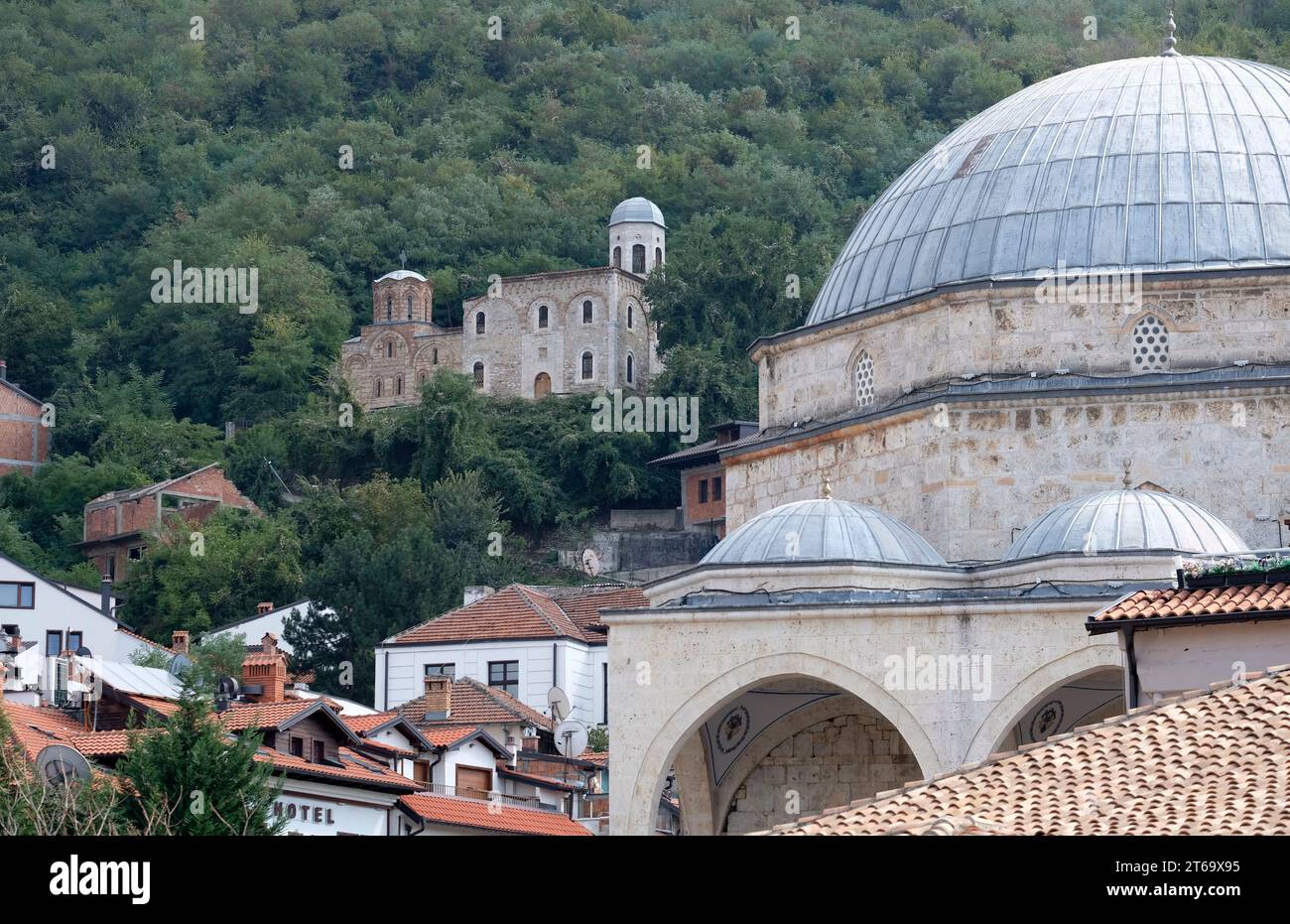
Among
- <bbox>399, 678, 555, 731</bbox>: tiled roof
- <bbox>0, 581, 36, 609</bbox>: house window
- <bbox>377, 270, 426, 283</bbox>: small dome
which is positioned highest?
<bbox>377, 270, 426, 283</bbox>: small dome

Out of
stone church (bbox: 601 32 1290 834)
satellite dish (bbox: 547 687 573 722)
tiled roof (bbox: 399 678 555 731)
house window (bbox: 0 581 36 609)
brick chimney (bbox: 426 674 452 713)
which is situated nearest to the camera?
stone church (bbox: 601 32 1290 834)

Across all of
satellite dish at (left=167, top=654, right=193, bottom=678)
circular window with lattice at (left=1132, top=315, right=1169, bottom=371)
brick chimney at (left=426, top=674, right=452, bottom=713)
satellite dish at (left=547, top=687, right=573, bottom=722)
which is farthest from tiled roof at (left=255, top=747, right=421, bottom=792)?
satellite dish at (left=547, top=687, right=573, bottom=722)

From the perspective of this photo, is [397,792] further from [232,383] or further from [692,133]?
[692,133]

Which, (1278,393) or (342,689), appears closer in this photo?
(1278,393)

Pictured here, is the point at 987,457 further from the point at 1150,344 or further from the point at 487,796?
the point at 487,796

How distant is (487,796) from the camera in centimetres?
3338

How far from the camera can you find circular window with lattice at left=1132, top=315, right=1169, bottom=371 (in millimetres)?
26844

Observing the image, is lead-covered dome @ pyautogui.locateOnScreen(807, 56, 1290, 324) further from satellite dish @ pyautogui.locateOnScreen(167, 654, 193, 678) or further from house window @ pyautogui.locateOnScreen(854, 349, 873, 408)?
satellite dish @ pyautogui.locateOnScreen(167, 654, 193, 678)

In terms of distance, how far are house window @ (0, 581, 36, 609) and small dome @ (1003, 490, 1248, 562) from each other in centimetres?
2760

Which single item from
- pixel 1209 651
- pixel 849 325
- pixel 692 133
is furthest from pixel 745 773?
pixel 692 133

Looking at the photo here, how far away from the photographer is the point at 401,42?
10650 centimetres

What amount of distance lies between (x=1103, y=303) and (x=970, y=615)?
523 cm

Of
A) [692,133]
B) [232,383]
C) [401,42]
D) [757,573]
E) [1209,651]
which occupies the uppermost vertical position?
[401,42]

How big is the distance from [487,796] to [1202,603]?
17060 millimetres
